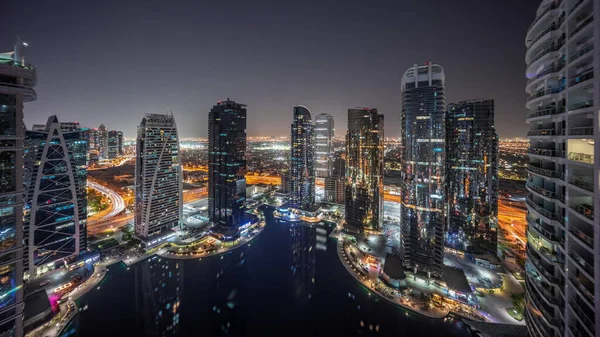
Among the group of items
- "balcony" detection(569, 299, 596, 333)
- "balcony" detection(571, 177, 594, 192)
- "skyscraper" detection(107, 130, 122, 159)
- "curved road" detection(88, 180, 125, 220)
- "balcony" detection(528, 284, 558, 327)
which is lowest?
"curved road" detection(88, 180, 125, 220)

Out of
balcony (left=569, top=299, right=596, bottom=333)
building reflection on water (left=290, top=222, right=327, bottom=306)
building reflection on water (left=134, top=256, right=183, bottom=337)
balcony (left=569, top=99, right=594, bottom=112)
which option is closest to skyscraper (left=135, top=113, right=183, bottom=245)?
building reflection on water (left=134, top=256, right=183, bottom=337)

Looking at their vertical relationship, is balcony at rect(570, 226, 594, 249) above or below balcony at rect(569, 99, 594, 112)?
below

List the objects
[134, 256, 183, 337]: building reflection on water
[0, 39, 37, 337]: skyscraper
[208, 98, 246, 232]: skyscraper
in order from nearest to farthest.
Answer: [0, 39, 37, 337]: skyscraper < [134, 256, 183, 337]: building reflection on water < [208, 98, 246, 232]: skyscraper

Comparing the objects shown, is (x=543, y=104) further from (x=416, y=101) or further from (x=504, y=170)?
(x=504, y=170)

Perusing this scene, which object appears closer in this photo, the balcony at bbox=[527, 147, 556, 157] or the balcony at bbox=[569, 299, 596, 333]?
the balcony at bbox=[569, 299, 596, 333]

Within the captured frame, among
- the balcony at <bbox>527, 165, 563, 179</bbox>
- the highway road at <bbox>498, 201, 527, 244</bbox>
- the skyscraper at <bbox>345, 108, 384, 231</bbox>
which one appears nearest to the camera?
the balcony at <bbox>527, 165, 563, 179</bbox>

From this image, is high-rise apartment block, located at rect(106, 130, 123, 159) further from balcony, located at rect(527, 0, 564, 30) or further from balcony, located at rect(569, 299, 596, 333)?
balcony, located at rect(569, 299, 596, 333)

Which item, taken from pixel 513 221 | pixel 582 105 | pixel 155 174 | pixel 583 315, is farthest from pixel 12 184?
pixel 513 221
